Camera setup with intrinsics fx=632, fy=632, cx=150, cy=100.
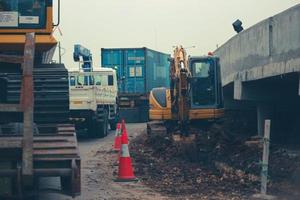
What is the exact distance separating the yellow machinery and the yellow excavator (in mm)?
5943

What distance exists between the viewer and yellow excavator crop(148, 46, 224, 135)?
16625 millimetres

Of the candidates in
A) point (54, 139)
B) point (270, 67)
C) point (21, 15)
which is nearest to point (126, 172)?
point (270, 67)

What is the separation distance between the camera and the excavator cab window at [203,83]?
16.9 metres

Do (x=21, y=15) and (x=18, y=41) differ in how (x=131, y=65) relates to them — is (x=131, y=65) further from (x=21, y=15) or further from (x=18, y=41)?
(x=18, y=41)

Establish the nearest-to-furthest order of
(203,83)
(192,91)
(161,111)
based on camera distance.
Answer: (192,91) → (203,83) → (161,111)

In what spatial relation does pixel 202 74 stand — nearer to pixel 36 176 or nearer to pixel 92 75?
pixel 92 75

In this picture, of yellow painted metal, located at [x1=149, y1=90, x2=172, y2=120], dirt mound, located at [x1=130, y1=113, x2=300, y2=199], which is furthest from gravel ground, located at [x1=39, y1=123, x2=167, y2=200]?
yellow painted metal, located at [x1=149, y1=90, x2=172, y2=120]

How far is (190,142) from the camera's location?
15.4 m

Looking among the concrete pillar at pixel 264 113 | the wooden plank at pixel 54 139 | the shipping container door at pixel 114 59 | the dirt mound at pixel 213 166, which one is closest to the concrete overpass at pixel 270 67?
the concrete pillar at pixel 264 113

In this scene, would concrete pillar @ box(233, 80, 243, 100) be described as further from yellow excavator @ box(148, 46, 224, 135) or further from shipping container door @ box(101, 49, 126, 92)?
shipping container door @ box(101, 49, 126, 92)

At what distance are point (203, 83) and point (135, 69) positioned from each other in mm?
17810

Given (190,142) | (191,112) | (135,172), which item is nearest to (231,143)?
(190,142)

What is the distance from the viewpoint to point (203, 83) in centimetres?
1709

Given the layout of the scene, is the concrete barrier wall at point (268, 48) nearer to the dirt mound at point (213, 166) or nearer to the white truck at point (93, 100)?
the dirt mound at point (213, 166)
